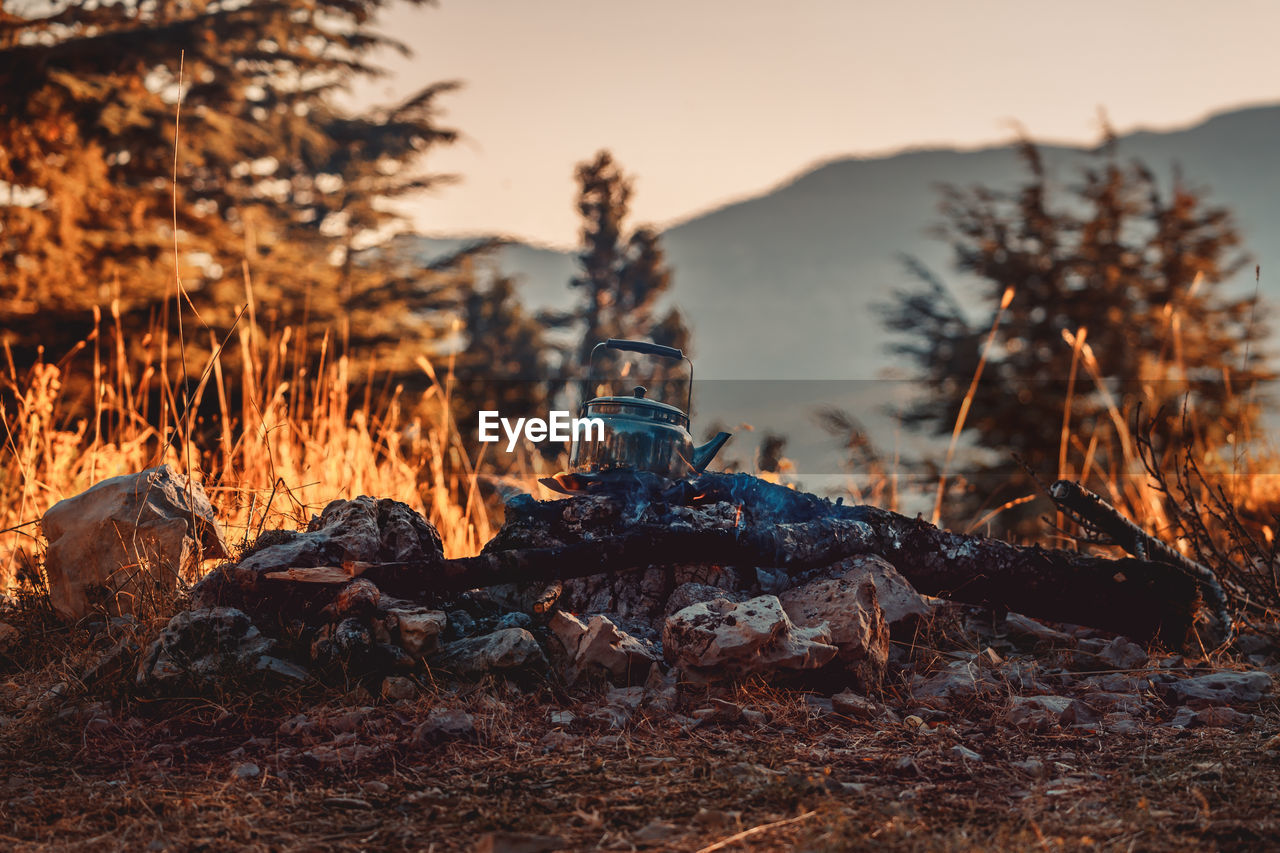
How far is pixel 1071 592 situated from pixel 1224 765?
1210 mm

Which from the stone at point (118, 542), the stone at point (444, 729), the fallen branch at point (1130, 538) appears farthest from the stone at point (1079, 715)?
the stone at point (118, 542)

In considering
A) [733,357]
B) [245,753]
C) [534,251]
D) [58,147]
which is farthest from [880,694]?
[534,251]

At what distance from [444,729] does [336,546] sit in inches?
36.2

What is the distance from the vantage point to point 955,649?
3.11 meters

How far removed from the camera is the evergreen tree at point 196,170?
36.7ft

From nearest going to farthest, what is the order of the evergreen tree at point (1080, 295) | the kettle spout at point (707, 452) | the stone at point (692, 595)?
the stone at point (692, 595) < the kettle spout at point (707, 452) < the evergreen tree at point (1080, 295)

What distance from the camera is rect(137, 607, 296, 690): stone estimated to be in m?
2.48

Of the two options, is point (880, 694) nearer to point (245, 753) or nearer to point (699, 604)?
point (699, 604)

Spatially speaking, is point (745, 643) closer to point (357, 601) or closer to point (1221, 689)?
point (357, 601)

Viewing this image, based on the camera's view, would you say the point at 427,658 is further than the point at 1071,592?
No

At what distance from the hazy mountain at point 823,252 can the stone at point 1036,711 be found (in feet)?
325

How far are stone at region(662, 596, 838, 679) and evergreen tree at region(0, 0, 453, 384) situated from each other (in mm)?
7113

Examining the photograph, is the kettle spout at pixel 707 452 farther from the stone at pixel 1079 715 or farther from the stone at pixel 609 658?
the stone at pixel 1079 715

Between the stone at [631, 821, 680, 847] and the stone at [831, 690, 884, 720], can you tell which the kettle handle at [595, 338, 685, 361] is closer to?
the stone at [831, 690, 884, 720]
